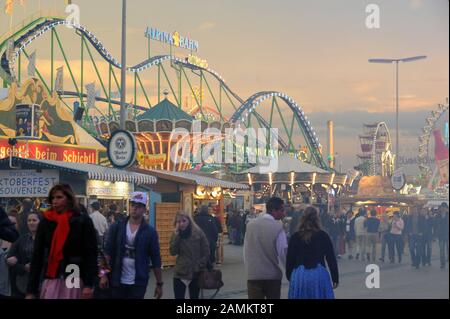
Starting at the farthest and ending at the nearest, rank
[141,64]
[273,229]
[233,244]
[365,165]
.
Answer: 1. [365,165]
2. [141,64]
3. [233,244]
4. [273,229]

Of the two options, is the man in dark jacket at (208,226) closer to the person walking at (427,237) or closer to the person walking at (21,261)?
the person walking at (427,237)

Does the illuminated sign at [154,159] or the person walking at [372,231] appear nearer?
the person walking at [372,231]

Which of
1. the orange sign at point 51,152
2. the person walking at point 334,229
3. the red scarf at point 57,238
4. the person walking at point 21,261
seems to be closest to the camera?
the red scarf at point 57,238

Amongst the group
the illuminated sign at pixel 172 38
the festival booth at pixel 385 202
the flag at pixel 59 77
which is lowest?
the festival booth at pixel 385 202

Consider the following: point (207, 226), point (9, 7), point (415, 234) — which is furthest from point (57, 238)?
point (9, 7)

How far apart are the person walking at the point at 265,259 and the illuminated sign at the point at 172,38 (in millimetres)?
49070

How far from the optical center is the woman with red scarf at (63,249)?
696cm

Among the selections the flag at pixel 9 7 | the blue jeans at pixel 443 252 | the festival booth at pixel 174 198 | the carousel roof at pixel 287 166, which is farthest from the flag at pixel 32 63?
the blue jeans at pixel 443 252

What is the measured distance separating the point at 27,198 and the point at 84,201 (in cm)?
128

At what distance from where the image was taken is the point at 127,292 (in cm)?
830
